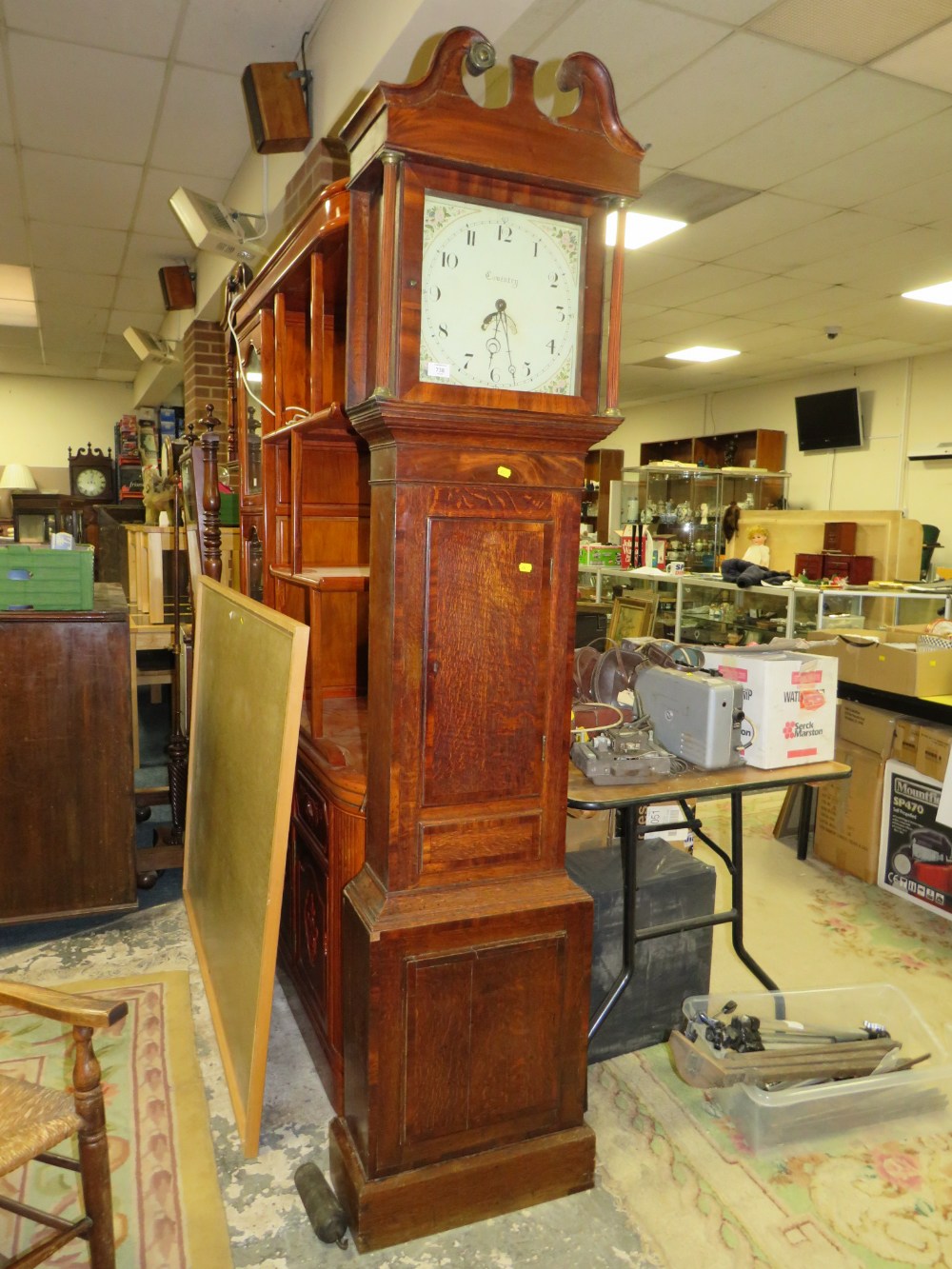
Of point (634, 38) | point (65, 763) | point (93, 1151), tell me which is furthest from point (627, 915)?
point (634, 38)

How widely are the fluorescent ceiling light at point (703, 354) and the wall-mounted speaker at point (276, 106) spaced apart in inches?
203

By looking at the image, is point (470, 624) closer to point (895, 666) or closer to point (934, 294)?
point (895, 666)

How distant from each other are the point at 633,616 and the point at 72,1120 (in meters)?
5.85

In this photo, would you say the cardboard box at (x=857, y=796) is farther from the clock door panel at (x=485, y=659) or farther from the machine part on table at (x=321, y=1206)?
the machine part on table at (x=321, y=1206)

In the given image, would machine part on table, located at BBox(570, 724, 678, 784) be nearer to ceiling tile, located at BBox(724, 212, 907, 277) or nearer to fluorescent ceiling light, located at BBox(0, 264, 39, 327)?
ceiling tile, located at BBox(724, 212, 907, 277)

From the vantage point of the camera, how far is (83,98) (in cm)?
357

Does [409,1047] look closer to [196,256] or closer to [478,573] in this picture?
[478,573]

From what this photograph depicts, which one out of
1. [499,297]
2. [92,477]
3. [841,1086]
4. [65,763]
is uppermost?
[92,477]

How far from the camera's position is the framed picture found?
655 centimetres

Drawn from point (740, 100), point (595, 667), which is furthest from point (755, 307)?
point (595, 667)

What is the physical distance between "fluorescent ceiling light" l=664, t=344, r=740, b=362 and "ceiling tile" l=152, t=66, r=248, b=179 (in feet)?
15.4

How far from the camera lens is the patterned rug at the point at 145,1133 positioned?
1619mm

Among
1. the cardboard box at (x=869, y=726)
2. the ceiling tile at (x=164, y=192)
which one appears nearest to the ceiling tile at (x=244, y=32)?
the ceiling tile at (x=164, y=192)

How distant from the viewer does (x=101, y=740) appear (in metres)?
2.77
